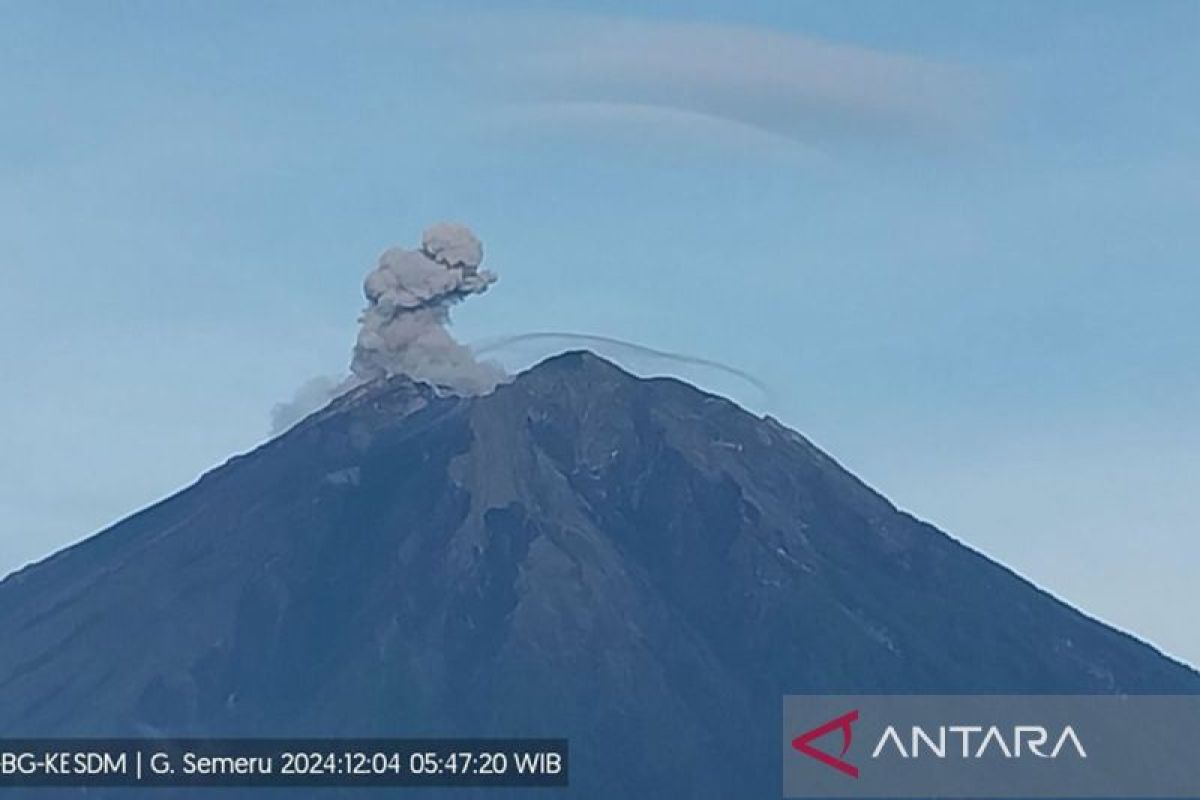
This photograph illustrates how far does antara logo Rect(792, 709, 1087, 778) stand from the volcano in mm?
31964

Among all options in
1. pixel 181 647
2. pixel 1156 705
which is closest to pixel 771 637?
pixel 1156 705

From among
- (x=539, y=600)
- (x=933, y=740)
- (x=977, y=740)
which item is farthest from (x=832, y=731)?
(x=539, y=600)

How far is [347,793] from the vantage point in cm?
16662

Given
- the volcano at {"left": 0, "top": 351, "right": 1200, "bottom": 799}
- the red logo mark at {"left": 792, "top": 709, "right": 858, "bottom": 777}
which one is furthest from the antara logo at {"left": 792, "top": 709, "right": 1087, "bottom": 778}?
the volcano at {"left": 0, "top": 351, "right": 1200, "bottom": 799}

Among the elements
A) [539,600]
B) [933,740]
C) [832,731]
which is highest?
[539,600]

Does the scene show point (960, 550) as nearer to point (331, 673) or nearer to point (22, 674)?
point (331, 673)

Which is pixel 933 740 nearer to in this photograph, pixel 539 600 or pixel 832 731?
pixel 832 731

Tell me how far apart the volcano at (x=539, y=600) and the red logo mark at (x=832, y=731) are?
5997 centimetres

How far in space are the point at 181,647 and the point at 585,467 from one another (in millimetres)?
29232

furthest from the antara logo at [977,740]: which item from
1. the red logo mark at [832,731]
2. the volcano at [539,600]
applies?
the volcano at [539,600]

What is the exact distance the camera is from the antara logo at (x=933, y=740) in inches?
3482

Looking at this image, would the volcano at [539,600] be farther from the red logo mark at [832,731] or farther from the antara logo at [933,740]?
the red logo mark at [832,731]

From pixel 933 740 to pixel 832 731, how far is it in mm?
13174

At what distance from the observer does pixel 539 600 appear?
18038 cm
